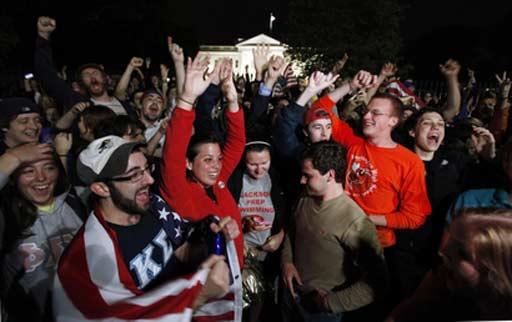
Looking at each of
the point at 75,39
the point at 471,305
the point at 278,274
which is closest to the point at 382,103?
the point at 278,274

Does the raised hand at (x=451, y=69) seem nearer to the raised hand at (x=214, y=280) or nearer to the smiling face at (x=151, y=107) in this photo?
the smiling face at (x=151, y=107)

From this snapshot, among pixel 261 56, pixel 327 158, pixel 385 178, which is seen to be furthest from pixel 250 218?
pixel 261 56

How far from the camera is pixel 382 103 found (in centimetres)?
381

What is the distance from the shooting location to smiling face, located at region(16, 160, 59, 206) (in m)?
3.03

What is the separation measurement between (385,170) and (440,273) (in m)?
1.31

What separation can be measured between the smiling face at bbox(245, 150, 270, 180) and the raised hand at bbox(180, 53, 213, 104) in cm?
89

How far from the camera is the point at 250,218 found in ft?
12.6

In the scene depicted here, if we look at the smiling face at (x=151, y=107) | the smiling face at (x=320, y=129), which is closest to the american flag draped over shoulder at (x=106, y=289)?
the smiling face at (x=320, y=129)

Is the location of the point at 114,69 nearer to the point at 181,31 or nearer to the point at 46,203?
the point at 181,31

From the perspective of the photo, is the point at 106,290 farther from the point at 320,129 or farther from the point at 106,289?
the point at 320,129

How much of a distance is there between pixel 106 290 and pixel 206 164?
139 centimetres

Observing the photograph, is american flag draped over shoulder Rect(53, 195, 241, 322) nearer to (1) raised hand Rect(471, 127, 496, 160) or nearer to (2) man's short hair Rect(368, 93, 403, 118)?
(2) man's short hair Rect(368, 93, 403, 118)

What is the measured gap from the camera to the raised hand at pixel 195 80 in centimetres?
320

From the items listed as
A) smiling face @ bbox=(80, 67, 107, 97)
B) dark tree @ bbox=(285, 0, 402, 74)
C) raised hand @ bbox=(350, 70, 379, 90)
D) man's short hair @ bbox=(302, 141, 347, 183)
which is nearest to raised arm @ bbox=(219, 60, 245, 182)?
man's short hair @ bbox=(302, 141, 347, 183)
